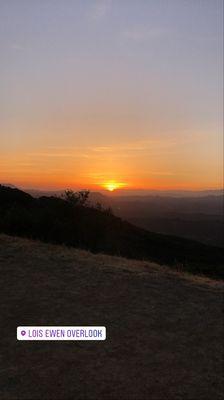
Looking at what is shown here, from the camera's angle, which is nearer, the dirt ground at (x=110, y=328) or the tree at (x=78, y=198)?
the dirt ground at (x=110, y=328)

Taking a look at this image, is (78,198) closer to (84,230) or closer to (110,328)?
(84,230)

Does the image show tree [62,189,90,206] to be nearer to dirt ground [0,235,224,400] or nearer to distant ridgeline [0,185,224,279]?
distant ridgeline [0,185,224,279]

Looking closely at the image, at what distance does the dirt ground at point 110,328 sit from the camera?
27.0ft

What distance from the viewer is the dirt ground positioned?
8242 millimetres

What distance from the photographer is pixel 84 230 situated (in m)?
39.0

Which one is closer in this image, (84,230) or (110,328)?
(110,328)

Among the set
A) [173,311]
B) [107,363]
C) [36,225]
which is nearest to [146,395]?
[107,363]

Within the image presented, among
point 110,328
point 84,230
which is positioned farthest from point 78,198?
point 110,328

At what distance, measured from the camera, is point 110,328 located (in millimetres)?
10461

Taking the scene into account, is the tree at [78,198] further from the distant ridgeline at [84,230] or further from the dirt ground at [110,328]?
the dirt ground at [110,328]

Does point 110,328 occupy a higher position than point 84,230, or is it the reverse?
point 84,230

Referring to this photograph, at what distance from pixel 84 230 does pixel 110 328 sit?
1125 inches

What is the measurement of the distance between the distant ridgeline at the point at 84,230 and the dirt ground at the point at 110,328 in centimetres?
518

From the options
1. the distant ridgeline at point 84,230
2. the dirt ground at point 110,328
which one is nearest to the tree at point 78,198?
the distant ridgeline at point 84,230
